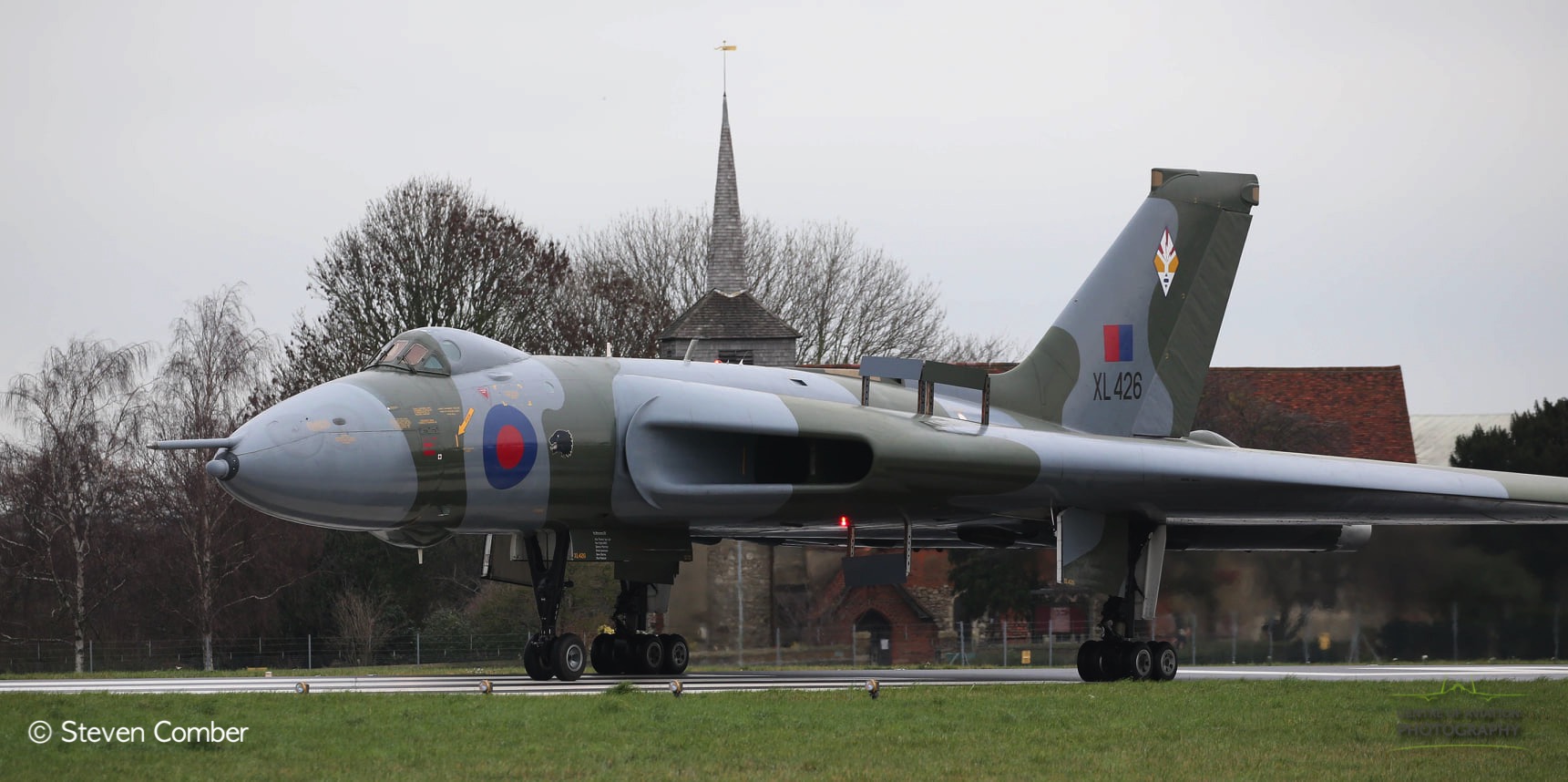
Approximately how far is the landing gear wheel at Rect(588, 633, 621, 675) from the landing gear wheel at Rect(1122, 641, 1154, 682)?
529 centimetres

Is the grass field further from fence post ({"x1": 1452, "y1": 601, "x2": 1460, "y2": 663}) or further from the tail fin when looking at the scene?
fence post ({"x1": 1452, "y1": 601, "x2": 1460, "y2": 663})

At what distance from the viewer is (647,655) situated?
1852 centimetres

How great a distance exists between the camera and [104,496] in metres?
38.9

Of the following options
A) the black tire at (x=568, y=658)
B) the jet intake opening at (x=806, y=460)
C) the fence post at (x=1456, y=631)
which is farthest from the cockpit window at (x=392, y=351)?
the fence post at (x=1456, y=631)

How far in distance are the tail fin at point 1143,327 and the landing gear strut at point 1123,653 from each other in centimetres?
221

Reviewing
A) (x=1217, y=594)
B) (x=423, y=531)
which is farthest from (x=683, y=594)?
(x=423, y=531)

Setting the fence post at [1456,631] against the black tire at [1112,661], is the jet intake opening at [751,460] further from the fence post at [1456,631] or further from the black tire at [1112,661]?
the fence post at [1456,631]

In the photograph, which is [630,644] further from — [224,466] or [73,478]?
[73,478]

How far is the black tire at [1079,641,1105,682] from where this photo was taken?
18.3 m

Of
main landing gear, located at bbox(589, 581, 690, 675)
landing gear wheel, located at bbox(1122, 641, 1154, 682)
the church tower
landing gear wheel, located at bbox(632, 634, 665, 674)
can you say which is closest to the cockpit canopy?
main landing gear, located at bbox(589, 581, 690, 675)

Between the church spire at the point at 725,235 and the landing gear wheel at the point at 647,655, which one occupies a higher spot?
the church spire at the point at 725,235

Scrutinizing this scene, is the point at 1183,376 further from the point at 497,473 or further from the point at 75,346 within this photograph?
the point at 75,346

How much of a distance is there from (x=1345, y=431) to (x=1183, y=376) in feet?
84.1

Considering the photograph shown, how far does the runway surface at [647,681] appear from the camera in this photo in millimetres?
15391
